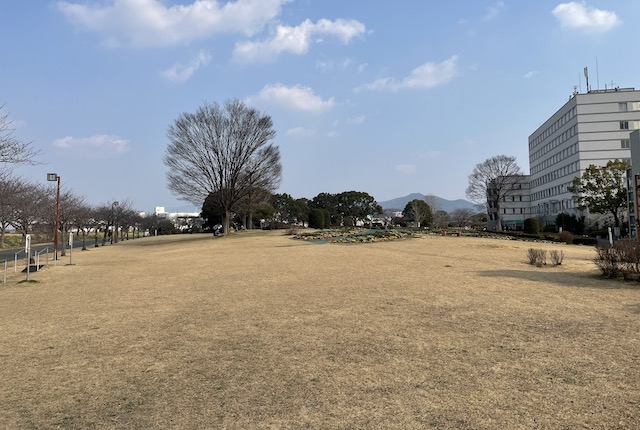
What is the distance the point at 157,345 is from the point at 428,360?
3.78 m

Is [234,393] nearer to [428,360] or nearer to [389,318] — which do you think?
[428,360]

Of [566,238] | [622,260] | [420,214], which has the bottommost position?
[566,238]

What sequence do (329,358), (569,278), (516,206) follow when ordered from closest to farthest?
1. (329,358)
2. (569,278)
3. (516,206)

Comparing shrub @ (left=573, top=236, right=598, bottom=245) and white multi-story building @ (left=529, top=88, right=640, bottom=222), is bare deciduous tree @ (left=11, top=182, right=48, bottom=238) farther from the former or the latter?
white multi-story building @ (left=529, top=88, right=640, bottom=222)

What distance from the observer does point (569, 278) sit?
458 inches

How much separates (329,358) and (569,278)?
9.73 meters

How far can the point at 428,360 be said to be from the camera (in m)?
4.80

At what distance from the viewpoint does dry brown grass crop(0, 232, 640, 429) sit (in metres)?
3.47

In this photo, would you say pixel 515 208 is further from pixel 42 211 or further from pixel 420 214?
pixel 42 211

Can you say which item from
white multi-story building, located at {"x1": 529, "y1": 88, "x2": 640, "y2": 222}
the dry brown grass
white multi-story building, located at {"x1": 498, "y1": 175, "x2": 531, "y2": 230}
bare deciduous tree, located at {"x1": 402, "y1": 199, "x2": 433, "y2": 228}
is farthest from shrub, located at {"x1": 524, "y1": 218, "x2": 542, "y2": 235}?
white multi-story building, located at {"x1": 498, "y1": 175, "x2": 531, "y2": 230}

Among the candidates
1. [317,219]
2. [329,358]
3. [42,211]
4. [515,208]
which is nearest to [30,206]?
[42,211]

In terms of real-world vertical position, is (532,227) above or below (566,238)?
above

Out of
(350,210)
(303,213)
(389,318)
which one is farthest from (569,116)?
(389,318)

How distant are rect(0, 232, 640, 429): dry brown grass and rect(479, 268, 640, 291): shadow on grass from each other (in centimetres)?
26
